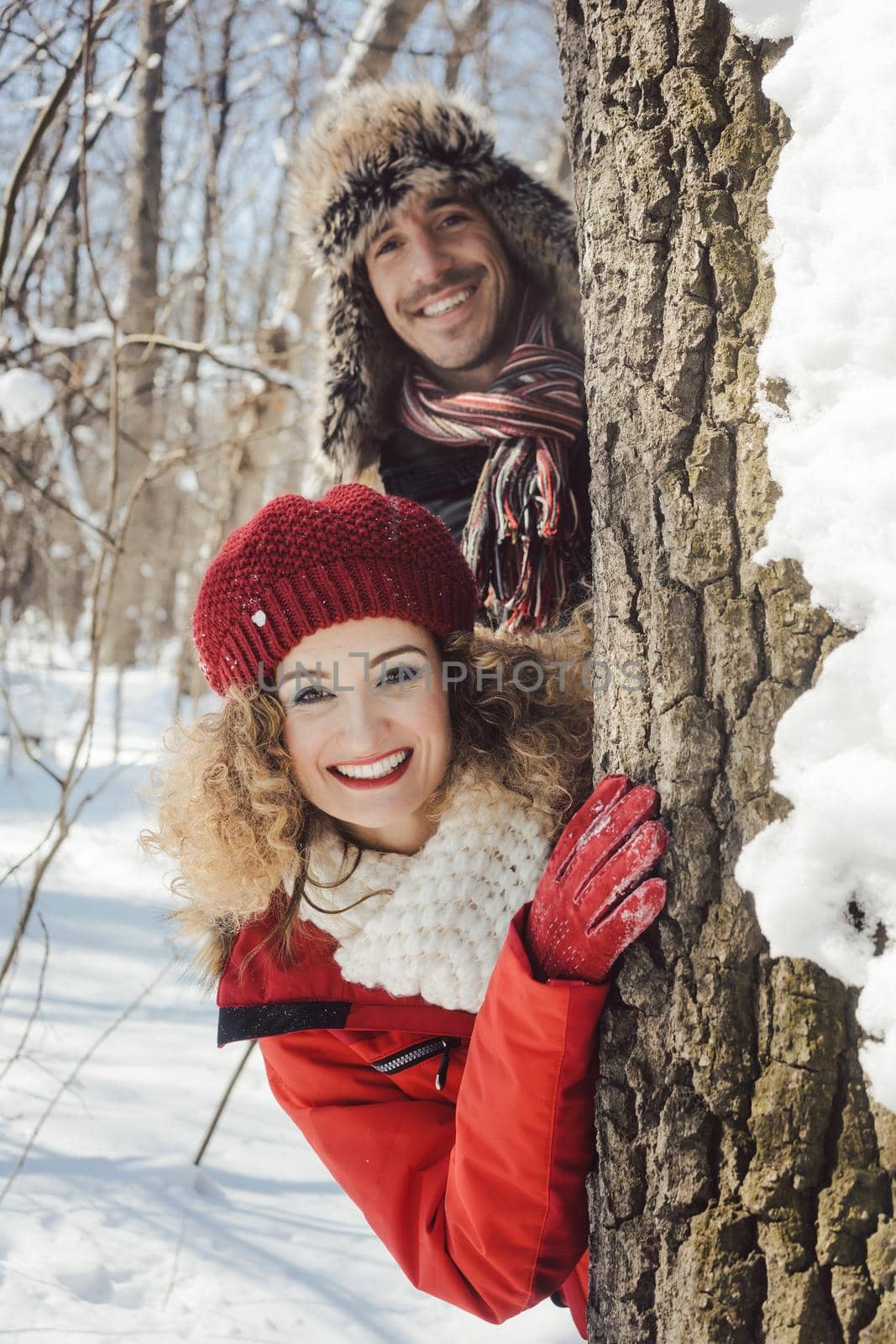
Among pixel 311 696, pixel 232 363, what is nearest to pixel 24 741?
pixel 311 696

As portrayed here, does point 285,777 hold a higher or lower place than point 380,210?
lower

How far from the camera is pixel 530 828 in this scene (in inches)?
57.5

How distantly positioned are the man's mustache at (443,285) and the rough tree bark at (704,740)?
3.74 ft

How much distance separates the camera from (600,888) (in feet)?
3.24

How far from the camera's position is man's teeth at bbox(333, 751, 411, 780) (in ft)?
4.73

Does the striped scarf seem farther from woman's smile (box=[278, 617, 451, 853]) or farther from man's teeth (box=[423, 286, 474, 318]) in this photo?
woman's smile (box=[278, 617, 451, 853])

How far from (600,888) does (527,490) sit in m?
1.12

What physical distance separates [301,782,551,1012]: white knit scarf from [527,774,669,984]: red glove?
340mm

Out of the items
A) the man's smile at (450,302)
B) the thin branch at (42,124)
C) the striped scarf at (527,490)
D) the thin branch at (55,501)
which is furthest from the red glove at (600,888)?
the thin branch at (42,124)

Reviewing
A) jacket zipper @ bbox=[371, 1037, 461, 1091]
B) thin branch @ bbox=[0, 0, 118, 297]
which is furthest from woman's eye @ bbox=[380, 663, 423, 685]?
thin branch @ bbox=[0, 0, 118, 297]

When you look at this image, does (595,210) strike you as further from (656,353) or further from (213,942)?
(213,942)

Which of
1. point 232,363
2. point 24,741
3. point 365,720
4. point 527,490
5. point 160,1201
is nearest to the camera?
point 365,720

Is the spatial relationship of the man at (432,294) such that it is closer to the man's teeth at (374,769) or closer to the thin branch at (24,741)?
the man's teeth at (374,769)

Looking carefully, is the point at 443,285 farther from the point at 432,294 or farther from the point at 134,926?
the point at 134,926
